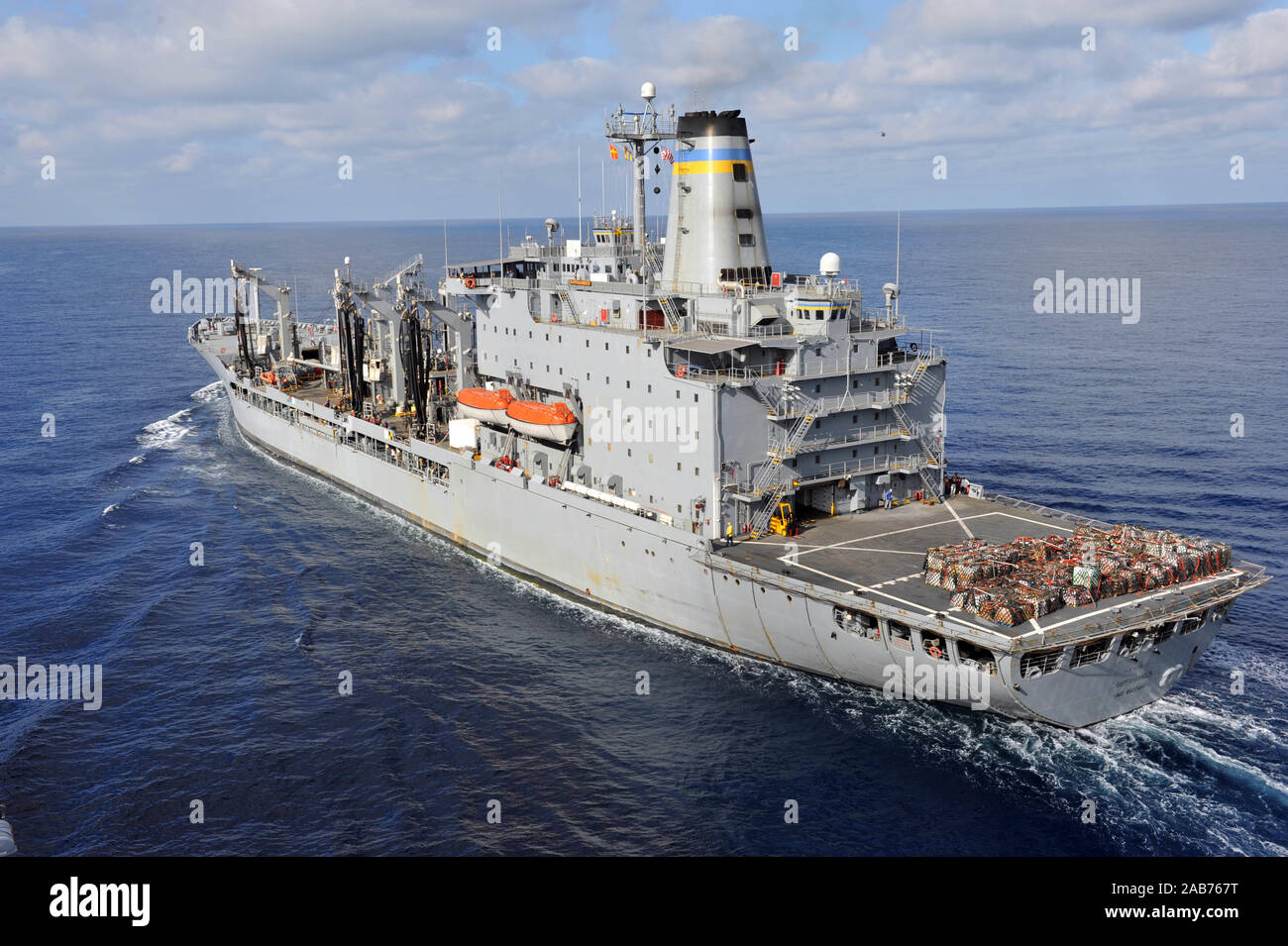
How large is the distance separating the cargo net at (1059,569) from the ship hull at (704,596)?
5.67 feet

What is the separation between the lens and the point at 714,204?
131 feet

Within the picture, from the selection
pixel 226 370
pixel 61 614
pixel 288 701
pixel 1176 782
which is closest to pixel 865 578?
pixel 1176 782

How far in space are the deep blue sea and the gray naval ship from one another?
1.72 meters

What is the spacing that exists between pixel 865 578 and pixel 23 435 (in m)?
58.7

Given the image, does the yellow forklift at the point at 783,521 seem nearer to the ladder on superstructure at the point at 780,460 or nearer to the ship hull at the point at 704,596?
the ladder on superstructure at the point at 780,460

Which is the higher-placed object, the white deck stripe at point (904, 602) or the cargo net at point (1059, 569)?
the cargo net at point (1059, 569)

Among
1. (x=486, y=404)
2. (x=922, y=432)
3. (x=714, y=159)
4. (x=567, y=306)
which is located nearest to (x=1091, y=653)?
(x=922, y=432)

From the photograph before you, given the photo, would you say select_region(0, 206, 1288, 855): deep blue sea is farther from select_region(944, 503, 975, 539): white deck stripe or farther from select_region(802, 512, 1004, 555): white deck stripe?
select_region(944, 503, 975, 539): white deck stripe

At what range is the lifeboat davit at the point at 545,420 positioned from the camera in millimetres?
40594

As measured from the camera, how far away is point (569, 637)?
37.8 meters

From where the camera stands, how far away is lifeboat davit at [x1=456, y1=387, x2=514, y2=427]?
4412cm

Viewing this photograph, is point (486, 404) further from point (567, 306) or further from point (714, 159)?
point (714, 159)

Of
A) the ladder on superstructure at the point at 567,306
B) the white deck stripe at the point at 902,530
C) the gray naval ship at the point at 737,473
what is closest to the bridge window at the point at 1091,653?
the gray naval ship at the point at 737,473

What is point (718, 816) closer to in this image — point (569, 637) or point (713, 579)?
point (713, 579)
